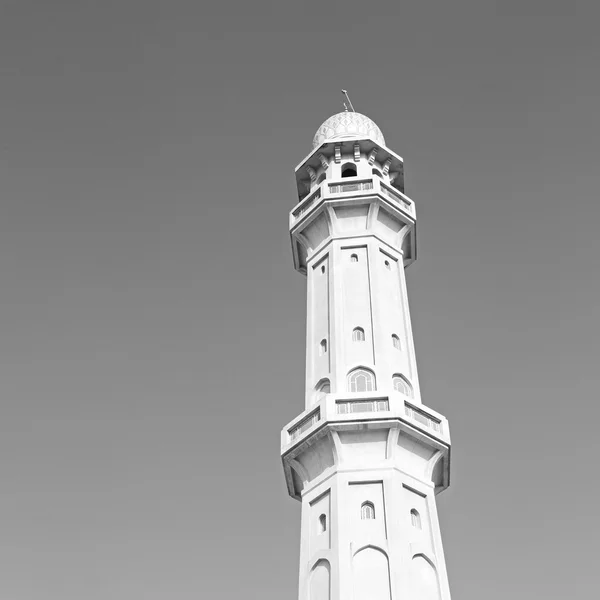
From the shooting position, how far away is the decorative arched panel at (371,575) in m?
33.2

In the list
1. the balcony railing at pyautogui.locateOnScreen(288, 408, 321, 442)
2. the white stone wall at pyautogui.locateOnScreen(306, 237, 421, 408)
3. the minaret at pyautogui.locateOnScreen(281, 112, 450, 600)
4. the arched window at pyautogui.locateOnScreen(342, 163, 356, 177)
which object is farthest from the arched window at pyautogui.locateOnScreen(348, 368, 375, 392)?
the arched window at pyautogui.locateOnScreen(342, 163, 356, 177)

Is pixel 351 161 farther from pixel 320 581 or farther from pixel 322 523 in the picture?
pixel 320 581

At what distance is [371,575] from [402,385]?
986 cm

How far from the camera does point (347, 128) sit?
52688 millimetres

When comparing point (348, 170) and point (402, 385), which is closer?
point (402, 385)

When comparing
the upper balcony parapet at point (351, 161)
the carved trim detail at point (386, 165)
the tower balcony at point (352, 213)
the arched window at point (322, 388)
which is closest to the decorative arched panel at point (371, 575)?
the arched window at point (322, 388)

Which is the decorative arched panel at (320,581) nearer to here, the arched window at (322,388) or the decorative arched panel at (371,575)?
the decorative arched panel at (371,575)

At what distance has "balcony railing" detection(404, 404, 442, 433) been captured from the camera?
124 feet

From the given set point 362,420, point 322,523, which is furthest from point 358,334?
point 322,523

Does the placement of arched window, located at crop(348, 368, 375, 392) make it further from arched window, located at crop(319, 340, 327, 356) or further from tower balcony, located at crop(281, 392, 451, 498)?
arched window, located at crop(319, 340, 327, 356)

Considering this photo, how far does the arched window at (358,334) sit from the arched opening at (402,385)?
8.08 feet

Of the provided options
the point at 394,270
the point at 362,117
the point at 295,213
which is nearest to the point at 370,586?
the point at 394,270

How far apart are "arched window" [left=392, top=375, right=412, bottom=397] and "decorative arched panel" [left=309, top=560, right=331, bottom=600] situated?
9155mm

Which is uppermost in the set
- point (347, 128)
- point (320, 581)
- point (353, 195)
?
point (347, 128)
